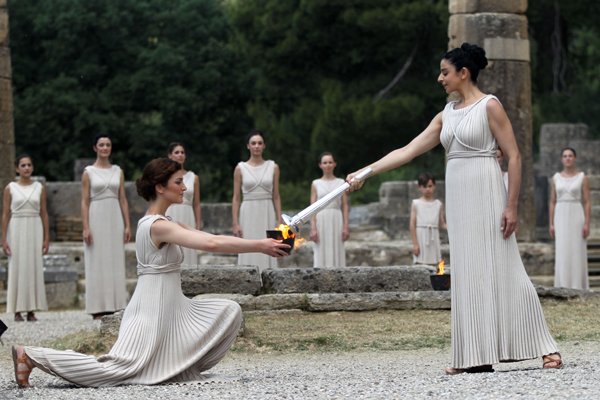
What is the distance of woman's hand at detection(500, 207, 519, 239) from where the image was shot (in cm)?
484

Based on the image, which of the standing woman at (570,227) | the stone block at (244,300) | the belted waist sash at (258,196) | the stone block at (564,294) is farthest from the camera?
the standing woman at (570,227)

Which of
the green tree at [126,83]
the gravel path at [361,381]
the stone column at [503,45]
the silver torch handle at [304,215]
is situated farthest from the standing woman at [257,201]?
the green tree at [126,83]

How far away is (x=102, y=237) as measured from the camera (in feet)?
30.2

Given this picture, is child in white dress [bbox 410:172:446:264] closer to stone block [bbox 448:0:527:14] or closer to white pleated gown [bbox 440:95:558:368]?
stone block [bbox 448:0:527:14]

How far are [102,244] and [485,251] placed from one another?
5.51 meters

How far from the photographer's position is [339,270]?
26.5 feet

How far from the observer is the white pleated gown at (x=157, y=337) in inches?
184

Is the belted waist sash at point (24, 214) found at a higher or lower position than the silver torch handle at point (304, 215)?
higher

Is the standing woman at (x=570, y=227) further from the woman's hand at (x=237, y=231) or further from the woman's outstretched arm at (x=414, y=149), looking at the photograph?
the woman's outstretched arm at (x=414, y=149)

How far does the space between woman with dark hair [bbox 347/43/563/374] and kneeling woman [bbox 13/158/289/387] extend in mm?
1200

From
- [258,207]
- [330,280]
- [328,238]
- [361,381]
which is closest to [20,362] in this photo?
[361,381]

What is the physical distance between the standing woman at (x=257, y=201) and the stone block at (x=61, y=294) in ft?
10.00

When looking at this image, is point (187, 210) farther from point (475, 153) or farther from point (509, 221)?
point (509, 221)

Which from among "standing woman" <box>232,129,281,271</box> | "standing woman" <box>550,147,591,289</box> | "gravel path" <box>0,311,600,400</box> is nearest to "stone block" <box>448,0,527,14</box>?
"standing woman" <box>550,147,591,289</box>
